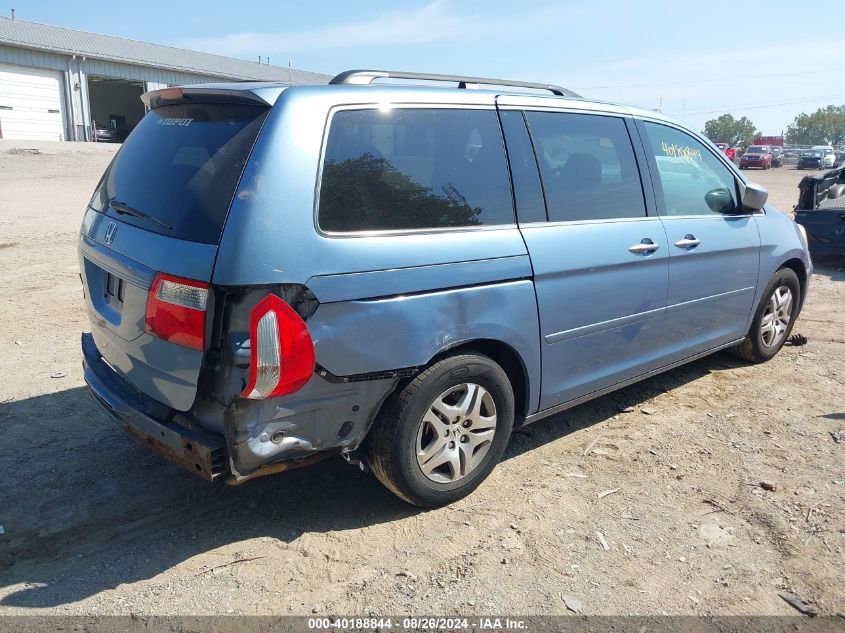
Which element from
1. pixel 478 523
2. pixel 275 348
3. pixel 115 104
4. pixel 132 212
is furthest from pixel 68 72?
pixel 478 523

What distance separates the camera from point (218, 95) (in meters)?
3.06

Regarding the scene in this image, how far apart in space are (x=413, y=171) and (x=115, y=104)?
1824 inches

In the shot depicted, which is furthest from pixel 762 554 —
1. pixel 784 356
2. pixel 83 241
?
pixel 83 241

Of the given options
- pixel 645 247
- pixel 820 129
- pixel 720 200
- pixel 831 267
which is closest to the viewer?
pixel 645 247

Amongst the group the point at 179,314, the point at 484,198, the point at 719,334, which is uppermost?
the point at 484,198

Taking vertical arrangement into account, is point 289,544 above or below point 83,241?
below

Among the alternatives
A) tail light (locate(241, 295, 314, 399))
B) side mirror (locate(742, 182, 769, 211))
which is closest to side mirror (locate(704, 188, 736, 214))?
side mirror (locate(742, 182, 769, 211))

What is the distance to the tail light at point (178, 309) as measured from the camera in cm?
270

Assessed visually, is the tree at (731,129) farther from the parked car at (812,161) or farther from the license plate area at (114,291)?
the license plate area at (114,291)

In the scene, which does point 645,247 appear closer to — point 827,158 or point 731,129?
point 827,158

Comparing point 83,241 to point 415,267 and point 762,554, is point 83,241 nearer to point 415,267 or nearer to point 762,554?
point 415,267

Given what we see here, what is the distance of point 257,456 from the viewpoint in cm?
277

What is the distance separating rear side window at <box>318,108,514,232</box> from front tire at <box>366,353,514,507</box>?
70 cm

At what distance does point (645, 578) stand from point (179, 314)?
2231mm
